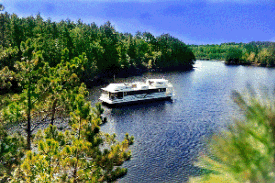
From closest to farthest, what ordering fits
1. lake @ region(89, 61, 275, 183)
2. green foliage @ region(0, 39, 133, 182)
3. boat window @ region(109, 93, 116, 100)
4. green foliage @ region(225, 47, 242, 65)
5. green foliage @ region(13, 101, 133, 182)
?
green foliage @ region(0, 39, 133, 182)
green foliage @ region(13, 101, 133, 182)
lake @ region(89, 61, 275, 183)
boat window @ region(109, 93, 116, 100)
green foliage @ region(225, 47, 242, 65)

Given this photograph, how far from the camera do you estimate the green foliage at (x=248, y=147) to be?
8.98ft

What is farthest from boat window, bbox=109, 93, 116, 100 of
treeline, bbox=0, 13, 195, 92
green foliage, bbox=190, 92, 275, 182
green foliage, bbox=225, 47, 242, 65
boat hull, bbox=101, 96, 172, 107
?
green foliage, bbox=225, 47, 242, 65

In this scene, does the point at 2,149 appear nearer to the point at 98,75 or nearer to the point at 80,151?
the point at 80,151

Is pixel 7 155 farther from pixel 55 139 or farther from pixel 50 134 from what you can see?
pixel 55 139

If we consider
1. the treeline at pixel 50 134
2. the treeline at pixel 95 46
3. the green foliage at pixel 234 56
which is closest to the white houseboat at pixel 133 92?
the treeline at pixel 95 46

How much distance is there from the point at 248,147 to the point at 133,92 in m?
43.9

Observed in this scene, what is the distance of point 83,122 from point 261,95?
36.7ft

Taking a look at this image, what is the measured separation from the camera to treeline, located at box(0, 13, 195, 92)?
2466 inches

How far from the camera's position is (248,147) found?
112 inches

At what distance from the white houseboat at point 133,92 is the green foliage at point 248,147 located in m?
40.7

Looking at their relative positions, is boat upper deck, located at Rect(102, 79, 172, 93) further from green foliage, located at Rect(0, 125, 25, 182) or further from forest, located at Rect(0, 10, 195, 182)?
green foliage, located at Rect(0, 125, 25, 182)

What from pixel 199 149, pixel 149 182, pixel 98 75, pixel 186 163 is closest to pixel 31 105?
pixel 149 182

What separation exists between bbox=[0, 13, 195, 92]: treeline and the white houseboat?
835 cm

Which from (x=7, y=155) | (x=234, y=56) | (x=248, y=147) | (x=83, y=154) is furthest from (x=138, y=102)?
(x=234, y=56)
